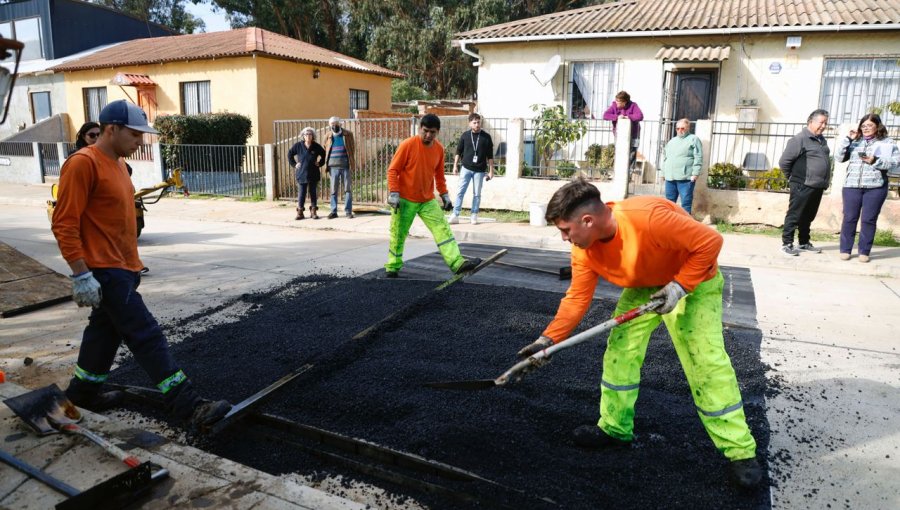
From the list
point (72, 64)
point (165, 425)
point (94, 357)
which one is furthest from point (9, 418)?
point (72, 64)

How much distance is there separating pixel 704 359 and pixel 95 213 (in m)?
3.23

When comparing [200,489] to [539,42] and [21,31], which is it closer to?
[539,42]

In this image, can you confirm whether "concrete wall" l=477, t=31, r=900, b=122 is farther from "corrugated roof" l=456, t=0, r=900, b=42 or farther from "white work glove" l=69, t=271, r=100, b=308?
"white work glove" l=69, t=271, r=100, b=308

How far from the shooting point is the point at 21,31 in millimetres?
26766

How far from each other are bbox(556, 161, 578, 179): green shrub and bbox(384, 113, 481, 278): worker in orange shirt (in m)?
5.69

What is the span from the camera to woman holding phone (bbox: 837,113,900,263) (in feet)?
23.7

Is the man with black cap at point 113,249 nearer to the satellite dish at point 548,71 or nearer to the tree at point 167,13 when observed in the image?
the satellite dish at point 548,71

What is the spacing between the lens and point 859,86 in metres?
12.4

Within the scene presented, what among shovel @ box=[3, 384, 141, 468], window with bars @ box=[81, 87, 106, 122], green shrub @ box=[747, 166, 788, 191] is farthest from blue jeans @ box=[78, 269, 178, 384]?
window with bars @ box=[81, 87, 106, 122]

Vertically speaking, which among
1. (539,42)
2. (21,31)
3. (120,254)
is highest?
(21,31)

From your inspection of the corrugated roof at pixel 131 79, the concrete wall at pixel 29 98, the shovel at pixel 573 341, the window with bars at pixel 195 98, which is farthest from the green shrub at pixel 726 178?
the concrete wall at pixel 29 98

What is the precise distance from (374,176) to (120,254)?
9749mm

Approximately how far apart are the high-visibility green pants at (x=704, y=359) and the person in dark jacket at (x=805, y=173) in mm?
6013

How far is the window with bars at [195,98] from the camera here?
19.8 metres
